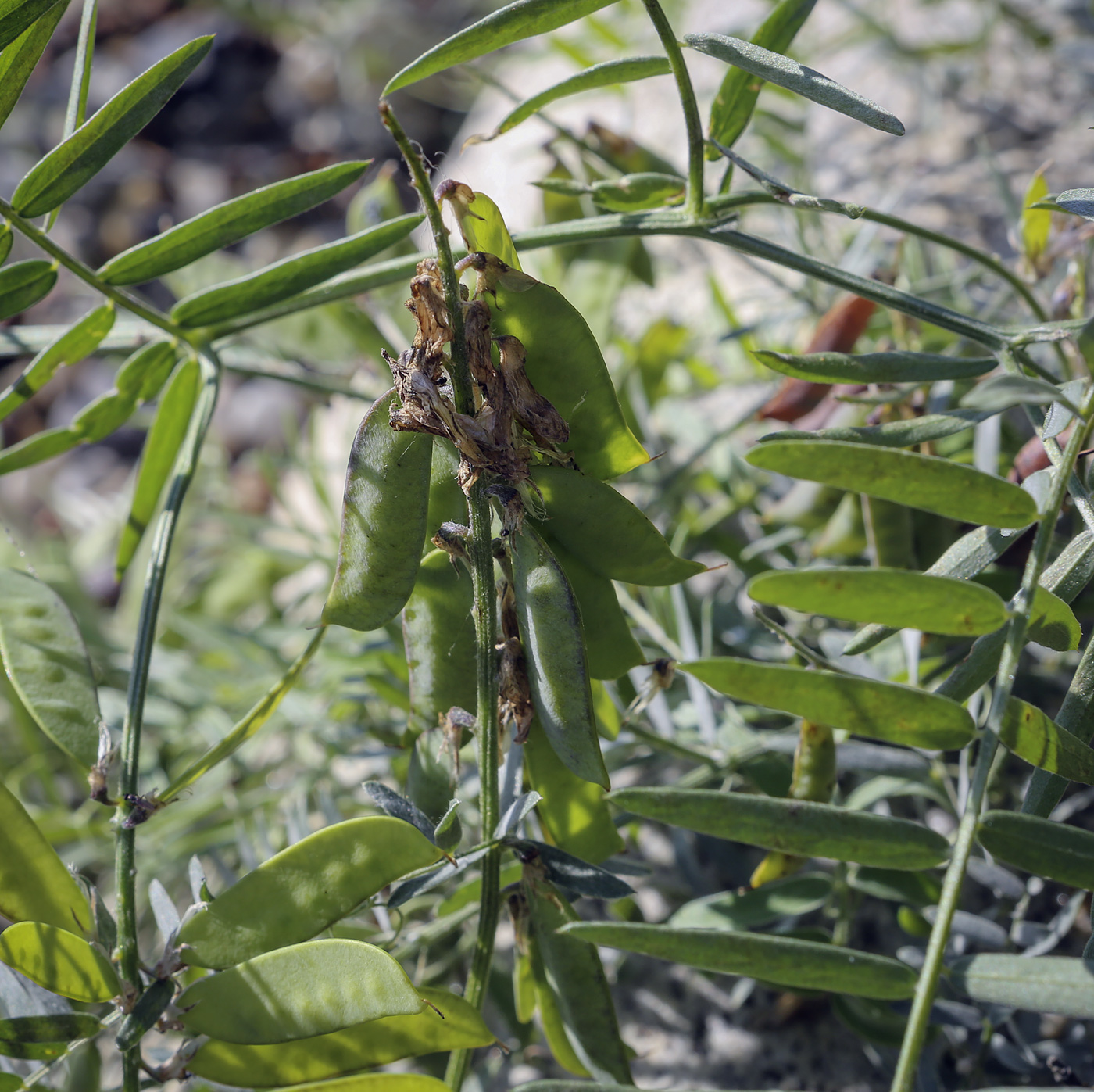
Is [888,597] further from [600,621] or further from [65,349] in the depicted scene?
[65,349]

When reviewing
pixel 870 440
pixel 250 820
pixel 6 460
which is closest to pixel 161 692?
pixel 250 820

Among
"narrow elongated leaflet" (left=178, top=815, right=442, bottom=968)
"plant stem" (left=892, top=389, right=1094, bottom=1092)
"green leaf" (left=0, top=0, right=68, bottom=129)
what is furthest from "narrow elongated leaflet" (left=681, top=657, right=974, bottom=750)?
"green leaf" (left=0, top=0, right=68, bottom=129)

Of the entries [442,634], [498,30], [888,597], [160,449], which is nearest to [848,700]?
[888,597]

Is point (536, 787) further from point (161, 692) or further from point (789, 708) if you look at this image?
point (161, 692)

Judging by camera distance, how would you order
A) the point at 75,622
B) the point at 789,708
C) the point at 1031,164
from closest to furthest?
the point at 789,708
the point at 75,622
the point at 1031,164

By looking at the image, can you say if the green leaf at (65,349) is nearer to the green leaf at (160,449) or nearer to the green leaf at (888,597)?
the green leaf at (160,449)

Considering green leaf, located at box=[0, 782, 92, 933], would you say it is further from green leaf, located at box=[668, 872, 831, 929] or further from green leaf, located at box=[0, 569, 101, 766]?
green leaf, located at box=[668, 872, 831, 929]

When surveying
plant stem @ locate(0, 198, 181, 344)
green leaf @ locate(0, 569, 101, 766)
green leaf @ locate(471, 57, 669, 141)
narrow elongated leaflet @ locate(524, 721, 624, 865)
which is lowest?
narrow elongated leaflet @ locate(524, 721, 624, 865)
